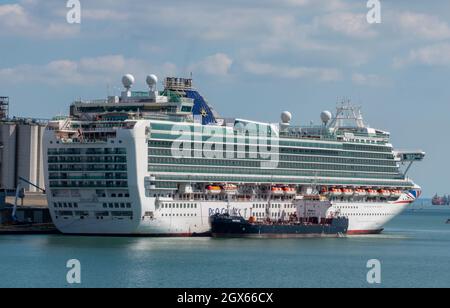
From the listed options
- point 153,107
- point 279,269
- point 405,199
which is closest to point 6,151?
point 153,107

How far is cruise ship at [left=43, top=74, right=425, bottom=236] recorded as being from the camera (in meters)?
111

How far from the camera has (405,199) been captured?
143750mm

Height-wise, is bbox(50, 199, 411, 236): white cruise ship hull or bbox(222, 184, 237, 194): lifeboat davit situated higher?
bbox(222, 184, 237, 194): lifeboat davit

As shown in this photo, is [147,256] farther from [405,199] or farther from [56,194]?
[405,199]

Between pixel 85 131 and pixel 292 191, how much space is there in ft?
77.1

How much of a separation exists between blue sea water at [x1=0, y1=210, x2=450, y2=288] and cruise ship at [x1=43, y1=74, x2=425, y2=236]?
3.04 m

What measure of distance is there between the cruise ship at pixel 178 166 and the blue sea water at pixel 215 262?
9.96ft

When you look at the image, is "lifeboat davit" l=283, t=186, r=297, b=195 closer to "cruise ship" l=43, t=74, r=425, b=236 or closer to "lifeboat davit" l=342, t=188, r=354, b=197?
"cruise ship" l=43, t=74, r=425, b=236

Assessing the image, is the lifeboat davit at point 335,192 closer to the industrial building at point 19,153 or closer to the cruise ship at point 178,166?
the cruise ship at point 178,166

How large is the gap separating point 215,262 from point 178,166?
84.9 ft

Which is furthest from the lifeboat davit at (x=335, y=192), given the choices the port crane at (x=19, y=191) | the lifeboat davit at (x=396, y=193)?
the port crane at (x=19, y=191)

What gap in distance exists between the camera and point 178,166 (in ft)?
377

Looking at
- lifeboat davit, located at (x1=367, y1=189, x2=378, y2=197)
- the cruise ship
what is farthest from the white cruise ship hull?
lifeboat davit, located at (x1=367, y1=189, x2=378, y2=197)
